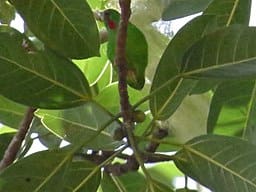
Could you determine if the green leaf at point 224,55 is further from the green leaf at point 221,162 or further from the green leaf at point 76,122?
the green leaf at point 76,122

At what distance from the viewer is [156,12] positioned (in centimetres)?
102

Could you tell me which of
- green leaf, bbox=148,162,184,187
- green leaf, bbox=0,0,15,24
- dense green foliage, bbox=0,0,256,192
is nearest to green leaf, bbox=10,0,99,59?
dense green foliage, bbox=0,0,256,192

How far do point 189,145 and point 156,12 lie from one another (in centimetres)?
25

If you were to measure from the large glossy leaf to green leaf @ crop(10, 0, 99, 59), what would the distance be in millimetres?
15

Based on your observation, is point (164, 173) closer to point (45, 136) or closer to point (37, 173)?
point (45, 136)

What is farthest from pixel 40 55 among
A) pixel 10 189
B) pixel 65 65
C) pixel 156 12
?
pixel 156 12

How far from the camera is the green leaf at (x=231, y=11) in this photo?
3.05ft

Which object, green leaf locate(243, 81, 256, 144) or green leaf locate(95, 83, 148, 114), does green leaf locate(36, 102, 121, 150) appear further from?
green leaf locate(243, 81, 256, 144)

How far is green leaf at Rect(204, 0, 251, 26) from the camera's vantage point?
93cm

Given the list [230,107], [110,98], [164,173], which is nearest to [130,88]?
[110,98]

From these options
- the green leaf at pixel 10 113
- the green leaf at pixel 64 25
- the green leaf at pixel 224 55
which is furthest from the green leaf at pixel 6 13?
the green leaf at pixel 224 55

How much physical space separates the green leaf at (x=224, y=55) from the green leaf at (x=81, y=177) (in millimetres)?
166

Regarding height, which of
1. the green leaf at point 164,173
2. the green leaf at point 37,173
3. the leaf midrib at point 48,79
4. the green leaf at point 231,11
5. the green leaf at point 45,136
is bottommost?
the green leaf at point 164,173

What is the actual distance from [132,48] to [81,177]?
162 millimetres
